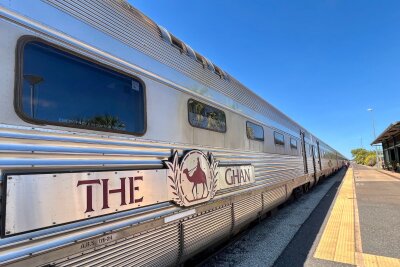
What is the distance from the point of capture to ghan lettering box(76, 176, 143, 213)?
7.75 feet

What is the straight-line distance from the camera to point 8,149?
1906mm

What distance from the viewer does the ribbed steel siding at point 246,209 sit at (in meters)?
4.92

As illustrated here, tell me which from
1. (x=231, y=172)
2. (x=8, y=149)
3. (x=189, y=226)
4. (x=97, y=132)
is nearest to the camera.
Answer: (x=8, y=149)

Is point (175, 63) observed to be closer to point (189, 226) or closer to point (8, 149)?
point (189, 226)

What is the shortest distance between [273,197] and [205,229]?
10.8 feet

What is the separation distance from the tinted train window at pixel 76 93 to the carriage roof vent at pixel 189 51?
960mm

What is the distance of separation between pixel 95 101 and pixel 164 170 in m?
1.02

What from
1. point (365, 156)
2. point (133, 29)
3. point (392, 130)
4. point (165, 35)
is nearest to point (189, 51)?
point (165, 35)

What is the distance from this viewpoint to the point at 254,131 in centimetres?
617

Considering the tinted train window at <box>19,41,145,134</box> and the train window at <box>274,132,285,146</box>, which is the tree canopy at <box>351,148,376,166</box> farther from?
the tinted train window at <box>19,41,145,134</box>

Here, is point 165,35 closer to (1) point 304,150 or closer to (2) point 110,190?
(2) point 110,190

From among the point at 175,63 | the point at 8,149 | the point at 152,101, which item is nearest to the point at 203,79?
the point at 175,63

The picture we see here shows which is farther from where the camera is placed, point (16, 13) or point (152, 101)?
point (152, 101)

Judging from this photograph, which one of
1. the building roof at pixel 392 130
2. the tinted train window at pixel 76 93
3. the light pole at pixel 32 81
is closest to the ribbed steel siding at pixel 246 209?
the tinted train window at pixel 76 93
